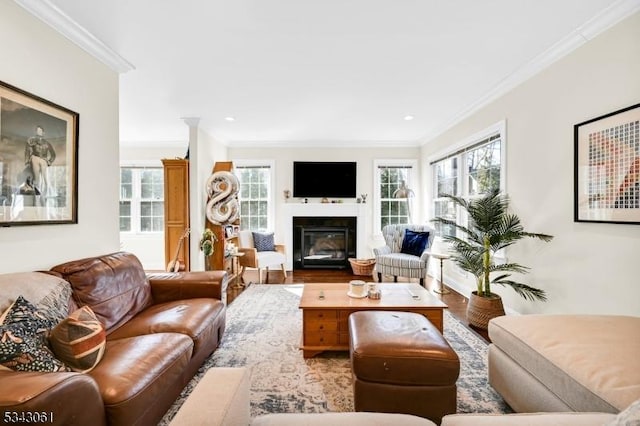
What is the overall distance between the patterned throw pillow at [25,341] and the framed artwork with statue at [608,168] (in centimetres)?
330

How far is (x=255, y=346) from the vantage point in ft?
7.94

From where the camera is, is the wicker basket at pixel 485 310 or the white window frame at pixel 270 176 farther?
the white window frame at pixel 270 176

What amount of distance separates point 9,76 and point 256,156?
3993 mm

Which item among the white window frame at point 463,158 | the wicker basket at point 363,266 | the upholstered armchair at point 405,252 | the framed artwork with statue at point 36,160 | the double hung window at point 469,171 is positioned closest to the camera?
the framed artwork with statue at point 36,160

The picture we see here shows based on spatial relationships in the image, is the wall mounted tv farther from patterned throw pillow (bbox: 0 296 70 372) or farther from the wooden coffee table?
patterned throw pillow (bbox: 0 296 70 372)

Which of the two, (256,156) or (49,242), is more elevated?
(256,156)

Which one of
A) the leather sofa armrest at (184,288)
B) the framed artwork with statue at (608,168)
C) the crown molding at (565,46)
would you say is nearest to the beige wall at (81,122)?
the leather sofa armrest at (184,288)

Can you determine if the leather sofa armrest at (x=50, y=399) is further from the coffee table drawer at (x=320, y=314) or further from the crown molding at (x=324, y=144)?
the crown molding at (x=324, y=144)

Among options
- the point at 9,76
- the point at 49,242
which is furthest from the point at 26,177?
the point at 9,76

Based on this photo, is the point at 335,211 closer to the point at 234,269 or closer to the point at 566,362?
the point at 234,269

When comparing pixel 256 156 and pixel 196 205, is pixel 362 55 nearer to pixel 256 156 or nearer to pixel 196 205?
pixel 196 205

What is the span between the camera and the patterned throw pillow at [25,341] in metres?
1.13

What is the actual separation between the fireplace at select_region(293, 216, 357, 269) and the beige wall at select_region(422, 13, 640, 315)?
2903 millimetres

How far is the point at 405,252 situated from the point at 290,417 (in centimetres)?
396
